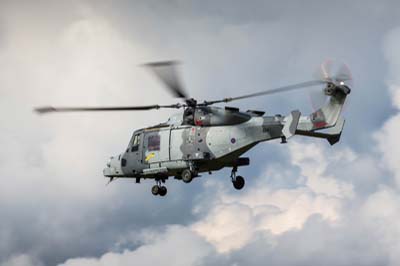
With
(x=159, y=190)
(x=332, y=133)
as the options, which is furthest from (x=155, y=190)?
(x=332, y=133)

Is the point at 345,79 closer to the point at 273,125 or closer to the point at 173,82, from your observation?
the point at 273,125

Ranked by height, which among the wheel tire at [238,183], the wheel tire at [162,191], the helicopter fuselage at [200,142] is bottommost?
the wheel tire at [162,191]

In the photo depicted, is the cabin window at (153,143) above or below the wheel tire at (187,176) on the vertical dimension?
above

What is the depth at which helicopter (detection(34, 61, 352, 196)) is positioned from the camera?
99875mm

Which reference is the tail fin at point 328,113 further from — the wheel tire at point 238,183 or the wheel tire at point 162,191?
the wheel tire at point 162,191

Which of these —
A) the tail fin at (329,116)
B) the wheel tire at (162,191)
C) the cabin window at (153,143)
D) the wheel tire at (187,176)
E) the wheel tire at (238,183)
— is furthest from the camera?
the wheel tire at (162,191)

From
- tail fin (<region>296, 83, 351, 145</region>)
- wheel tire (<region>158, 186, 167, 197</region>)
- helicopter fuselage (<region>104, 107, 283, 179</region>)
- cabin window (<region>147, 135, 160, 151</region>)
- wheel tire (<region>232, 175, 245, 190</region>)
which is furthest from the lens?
wheel tire (<region>158, 186, 167, 197</region>)

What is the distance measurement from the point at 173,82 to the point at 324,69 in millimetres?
12878

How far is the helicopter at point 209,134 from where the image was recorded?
328 feet

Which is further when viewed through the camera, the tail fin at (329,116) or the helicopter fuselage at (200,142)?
the helicopter fuselage at (200,142)

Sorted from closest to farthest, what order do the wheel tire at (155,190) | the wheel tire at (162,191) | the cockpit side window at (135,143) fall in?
the wheel tire at (155,190)
the wheel tire at (162,191)
the cockpit side window at (135,143)

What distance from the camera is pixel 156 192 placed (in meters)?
109

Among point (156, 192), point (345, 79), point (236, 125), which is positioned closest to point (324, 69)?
point (345, 79)

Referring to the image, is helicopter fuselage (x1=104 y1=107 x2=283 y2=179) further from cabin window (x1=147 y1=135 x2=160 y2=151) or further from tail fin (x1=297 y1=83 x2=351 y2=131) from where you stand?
tail fin (x1=297 y1=83 x2=351 y2=131)
